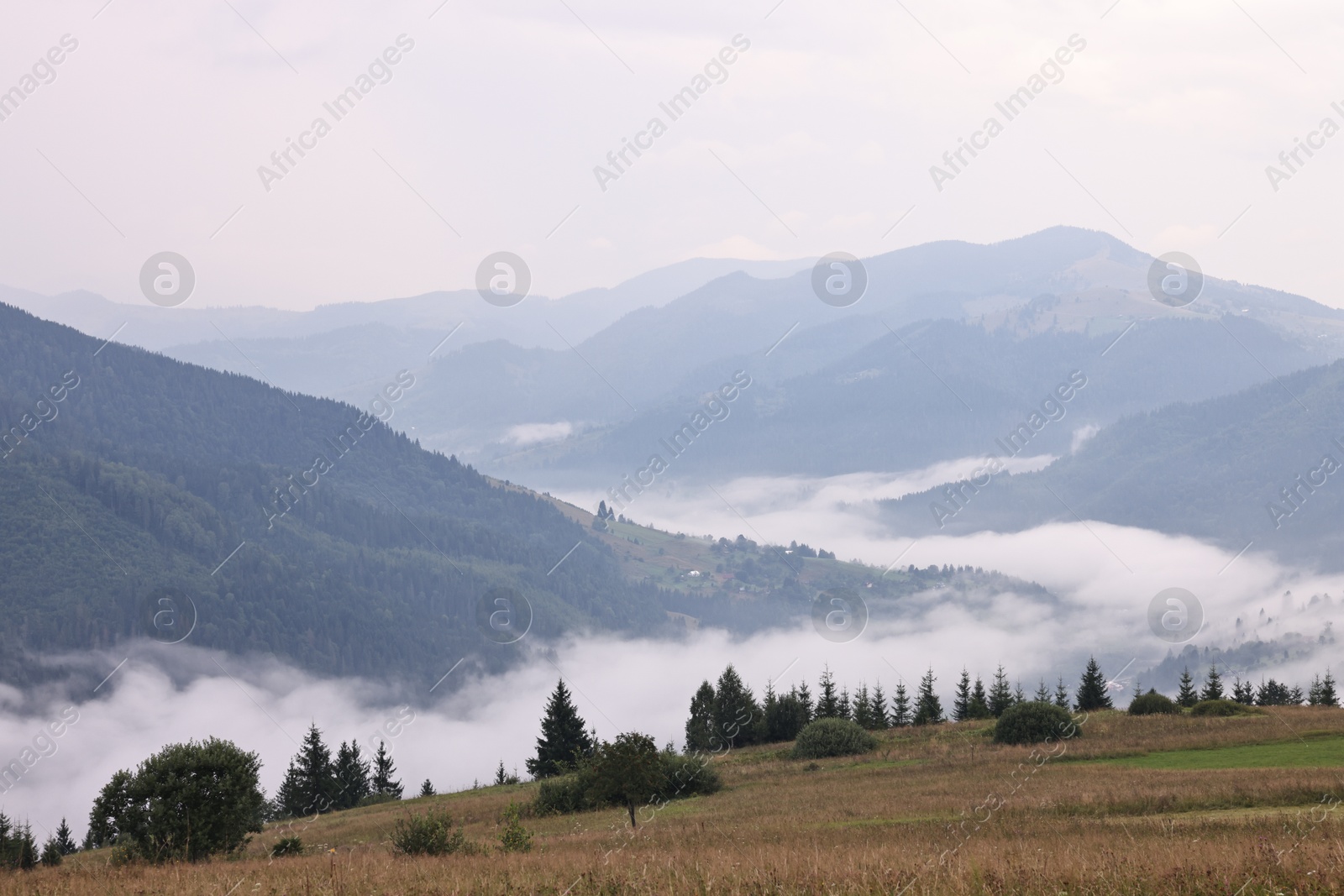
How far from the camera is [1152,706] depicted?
61.0 metres

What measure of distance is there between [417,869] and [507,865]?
5.01 feet

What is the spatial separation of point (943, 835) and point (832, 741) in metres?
37.7

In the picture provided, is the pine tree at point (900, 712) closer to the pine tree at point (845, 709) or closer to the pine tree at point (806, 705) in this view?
the pine tree at point (845, 709)

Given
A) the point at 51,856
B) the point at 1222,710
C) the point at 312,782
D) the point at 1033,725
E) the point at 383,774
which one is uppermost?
the point at 51,856

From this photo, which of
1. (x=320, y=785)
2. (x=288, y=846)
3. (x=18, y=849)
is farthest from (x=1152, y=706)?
(x=320, y=785)

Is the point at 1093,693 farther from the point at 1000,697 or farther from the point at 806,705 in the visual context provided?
the point at 806,705

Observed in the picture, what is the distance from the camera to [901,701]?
122000 millimetres

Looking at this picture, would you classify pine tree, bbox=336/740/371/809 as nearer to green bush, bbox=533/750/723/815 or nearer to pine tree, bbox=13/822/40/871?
green bush, bbox=533/750/723/815

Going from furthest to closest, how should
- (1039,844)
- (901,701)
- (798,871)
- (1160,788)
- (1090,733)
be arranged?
1. (901,701)
2. (1090,733)
3. (1160,788)
4. (1039,844)
5. (798,871)

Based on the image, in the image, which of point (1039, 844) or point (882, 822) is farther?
point (882, 822)

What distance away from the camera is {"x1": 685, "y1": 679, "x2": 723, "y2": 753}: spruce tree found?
8819 cm

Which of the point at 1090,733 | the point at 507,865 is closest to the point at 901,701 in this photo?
the point at 1090,733

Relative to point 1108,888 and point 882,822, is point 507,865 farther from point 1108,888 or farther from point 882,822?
point 882,822

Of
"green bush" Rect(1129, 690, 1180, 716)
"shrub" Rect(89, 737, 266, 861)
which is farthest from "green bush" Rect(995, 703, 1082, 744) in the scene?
"shrub" Rect(89, 737, 266, 861)
